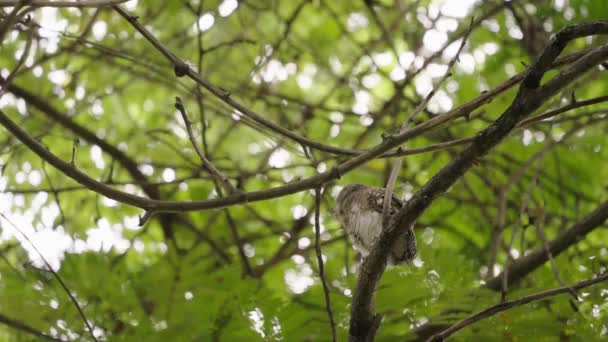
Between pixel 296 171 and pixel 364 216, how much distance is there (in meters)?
2.74

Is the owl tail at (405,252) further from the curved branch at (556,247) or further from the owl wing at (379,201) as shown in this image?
the curved branch at (556,247)

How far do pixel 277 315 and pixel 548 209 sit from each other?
3.21 m

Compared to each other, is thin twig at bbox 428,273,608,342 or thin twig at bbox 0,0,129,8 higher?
thin twig at bbox 0,0,129,8

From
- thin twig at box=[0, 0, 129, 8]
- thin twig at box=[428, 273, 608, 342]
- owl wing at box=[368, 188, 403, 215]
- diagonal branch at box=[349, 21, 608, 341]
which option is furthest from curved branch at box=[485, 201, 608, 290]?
thin twig at box=[0, 0, 129, 8]

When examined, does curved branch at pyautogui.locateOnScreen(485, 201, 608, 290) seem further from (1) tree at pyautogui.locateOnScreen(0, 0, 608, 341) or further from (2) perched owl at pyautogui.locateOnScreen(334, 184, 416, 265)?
(2) perched owl at pyautogui.locateOnScreen(334, 184, 416, 265)

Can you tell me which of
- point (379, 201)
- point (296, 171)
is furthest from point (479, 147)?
point (296, 171)

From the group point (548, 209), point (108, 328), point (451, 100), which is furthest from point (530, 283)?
point (108, 328)

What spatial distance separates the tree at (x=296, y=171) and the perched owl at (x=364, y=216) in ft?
0.50

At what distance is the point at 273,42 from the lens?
6.08 meters

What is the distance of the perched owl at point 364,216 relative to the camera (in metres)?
3.29

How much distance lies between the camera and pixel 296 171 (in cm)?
638

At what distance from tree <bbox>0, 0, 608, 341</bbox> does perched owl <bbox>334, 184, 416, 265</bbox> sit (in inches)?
6.0

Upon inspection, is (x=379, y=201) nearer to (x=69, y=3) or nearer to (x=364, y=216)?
(x=364, y=216)

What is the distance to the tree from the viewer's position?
2.87 metres
